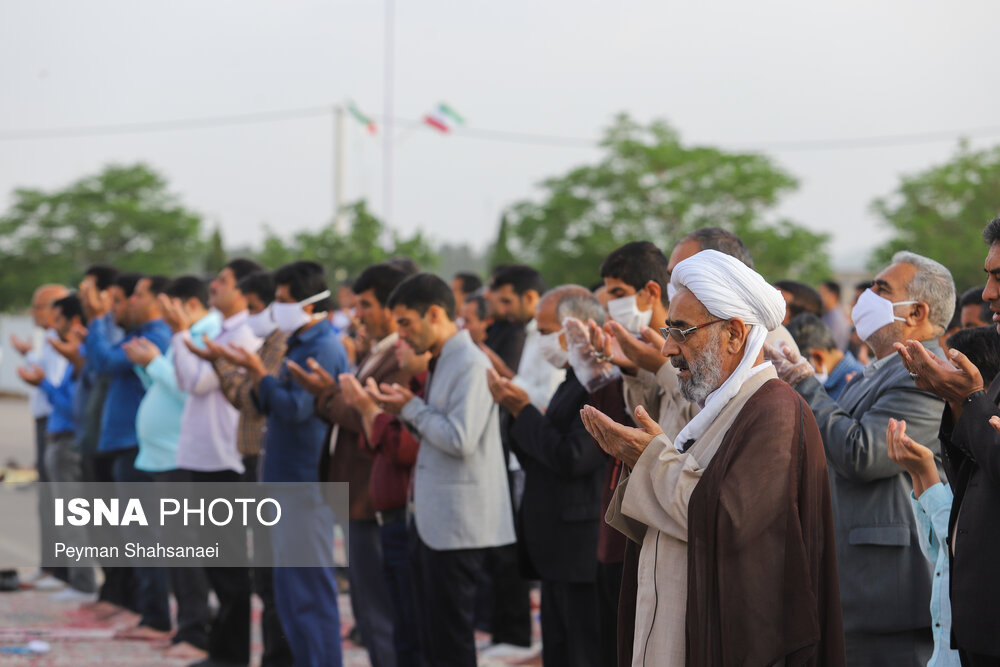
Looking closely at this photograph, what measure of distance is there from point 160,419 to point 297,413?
1736 millimetres

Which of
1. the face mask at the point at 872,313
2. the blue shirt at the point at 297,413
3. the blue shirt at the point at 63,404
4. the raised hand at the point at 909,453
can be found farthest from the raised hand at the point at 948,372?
the blue shirt at the point at 63,404

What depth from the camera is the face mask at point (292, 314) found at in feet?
22.1

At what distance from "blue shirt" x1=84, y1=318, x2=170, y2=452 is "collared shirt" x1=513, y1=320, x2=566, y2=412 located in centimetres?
263

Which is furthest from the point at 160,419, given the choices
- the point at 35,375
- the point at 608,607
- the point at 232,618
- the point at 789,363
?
the point at 789,363

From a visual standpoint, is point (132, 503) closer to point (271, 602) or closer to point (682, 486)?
point (271, 602)

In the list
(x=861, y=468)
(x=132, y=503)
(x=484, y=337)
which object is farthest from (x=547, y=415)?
(x=132, y=503)

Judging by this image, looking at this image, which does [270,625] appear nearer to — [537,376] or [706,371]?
[537,376]

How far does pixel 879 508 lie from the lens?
14.1 ft

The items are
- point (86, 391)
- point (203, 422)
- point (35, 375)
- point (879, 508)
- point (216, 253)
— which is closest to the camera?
point (879, 508)

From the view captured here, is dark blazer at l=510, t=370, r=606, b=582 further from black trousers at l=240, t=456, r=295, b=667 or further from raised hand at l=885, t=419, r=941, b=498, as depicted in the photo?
black trousers at l=240, t=456, r=295, b=667

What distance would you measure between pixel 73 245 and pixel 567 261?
72.3ft

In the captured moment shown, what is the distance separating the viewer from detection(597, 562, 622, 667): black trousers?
15.8 ft

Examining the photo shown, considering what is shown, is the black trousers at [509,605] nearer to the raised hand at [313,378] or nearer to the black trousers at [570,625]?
the black trousers at [570,625]

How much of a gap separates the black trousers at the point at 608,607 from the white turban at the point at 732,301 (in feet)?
5.26
